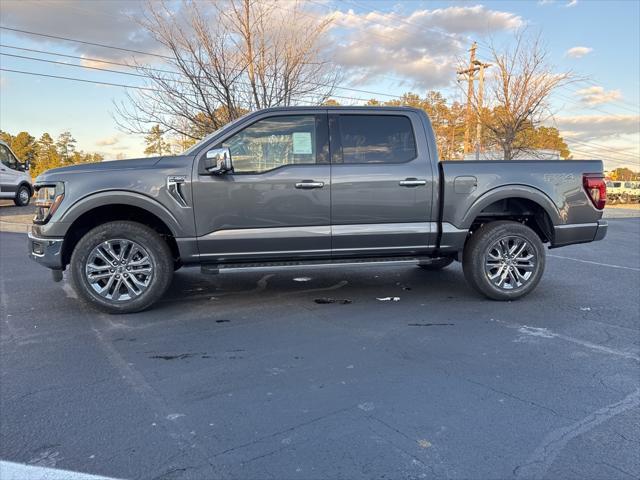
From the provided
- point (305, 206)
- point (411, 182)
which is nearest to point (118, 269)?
point (305, 206)

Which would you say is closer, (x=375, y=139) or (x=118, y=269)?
(x=118, y=269)

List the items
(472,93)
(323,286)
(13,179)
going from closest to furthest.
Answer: (323,286) < (13,179) < (472,93)

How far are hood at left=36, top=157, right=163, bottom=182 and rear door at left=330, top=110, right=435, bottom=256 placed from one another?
1.96 metres

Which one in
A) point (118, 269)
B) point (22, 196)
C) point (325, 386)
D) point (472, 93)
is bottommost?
point (325, 386)

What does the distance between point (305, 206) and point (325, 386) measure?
2.17 meters

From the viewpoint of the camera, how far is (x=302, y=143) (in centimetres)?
486

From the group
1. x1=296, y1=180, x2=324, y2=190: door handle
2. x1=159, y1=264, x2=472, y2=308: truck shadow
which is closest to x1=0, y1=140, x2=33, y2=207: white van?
x1=159, y1=264, x2=472, y2=308: truck shadow

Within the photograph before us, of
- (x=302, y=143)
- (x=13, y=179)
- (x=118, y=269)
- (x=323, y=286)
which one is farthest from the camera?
(x=13, y=179)

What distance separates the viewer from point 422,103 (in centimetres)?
3903

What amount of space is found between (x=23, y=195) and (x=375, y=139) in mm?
16490

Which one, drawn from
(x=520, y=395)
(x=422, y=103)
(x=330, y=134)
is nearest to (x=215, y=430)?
(x=520, y=395)

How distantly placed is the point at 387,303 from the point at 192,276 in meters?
2.93

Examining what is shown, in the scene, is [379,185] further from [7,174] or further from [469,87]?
[469,87]

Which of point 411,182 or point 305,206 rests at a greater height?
point 411,182
